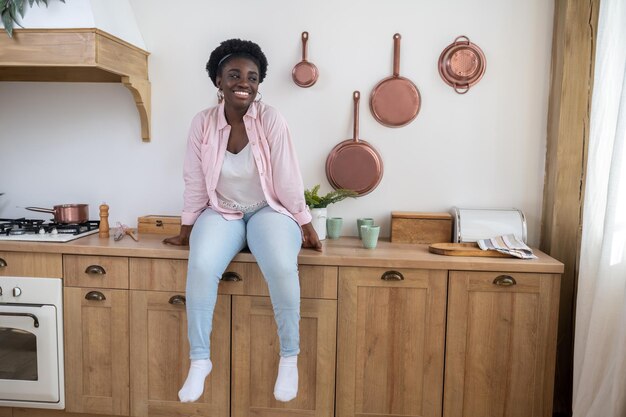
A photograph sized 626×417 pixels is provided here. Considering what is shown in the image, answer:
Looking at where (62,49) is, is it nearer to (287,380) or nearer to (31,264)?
(31,264)

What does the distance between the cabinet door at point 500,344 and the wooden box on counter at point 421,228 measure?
35 cm

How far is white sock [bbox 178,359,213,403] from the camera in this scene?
6.39ft

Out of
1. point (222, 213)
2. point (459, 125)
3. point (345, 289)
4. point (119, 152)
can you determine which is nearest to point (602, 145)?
point (459, 125)

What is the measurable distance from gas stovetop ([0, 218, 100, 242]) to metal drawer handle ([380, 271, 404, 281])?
4.18 feet

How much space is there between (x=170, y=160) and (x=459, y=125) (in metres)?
1.34

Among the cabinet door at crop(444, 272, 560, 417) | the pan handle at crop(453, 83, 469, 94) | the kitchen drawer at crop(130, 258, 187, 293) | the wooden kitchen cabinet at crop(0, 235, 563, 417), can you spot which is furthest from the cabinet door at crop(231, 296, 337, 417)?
the pan handle at crop(453, 83, 469, 94)

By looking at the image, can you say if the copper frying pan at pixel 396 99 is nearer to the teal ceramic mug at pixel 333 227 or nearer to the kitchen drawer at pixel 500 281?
the teal ceramic mug at pixel 333 227

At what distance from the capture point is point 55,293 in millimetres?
2295

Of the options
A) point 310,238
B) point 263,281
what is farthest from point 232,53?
point 263,281

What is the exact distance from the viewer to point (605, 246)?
1941 millimetres

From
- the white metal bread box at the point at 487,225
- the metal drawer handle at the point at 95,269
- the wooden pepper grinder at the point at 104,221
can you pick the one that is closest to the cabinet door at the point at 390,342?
the white metal bread box at the point at 487,225

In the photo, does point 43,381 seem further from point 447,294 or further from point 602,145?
point 602,145

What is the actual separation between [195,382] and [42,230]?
39.3 inches

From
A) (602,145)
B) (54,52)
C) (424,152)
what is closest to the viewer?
(602,145)
